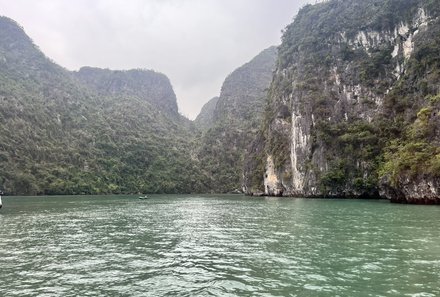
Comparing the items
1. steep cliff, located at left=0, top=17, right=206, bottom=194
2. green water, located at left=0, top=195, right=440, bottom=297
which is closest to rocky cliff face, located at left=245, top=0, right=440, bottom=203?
green water, located at left=0, top=195, right=440, bottom=297

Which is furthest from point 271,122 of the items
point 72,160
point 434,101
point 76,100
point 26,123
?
point 76,100

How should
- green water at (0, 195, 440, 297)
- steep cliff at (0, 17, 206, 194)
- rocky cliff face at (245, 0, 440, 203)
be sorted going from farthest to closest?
steep cliff at (0, 17, 206, 194) → rocky cliff face at (245, 0, 440, 203) → green water at (0, 195, 440, 297)

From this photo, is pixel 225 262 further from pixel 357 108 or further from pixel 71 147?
pixel 71 147

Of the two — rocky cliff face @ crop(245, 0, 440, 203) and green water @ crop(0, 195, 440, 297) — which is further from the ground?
rocky cliff face @ crop(245, 0, 440, 203)

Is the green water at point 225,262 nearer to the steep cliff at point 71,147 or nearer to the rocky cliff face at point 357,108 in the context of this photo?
the rocky cliff face at point 357,108

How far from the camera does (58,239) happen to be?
21.4 metres

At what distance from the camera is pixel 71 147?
140875mm

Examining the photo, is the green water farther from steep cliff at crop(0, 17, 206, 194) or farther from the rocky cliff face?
steep cliff at crop(0, 17, 206, 194)

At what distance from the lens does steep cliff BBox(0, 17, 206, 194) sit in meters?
112

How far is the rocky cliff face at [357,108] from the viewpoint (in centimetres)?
5575

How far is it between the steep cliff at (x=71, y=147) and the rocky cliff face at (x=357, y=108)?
51.4 m

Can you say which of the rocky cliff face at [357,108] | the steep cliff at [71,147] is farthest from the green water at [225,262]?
the steep cliff at [71,147]

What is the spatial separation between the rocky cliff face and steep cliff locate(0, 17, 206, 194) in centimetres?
5136

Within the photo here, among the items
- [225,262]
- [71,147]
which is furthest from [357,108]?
[71,147]
